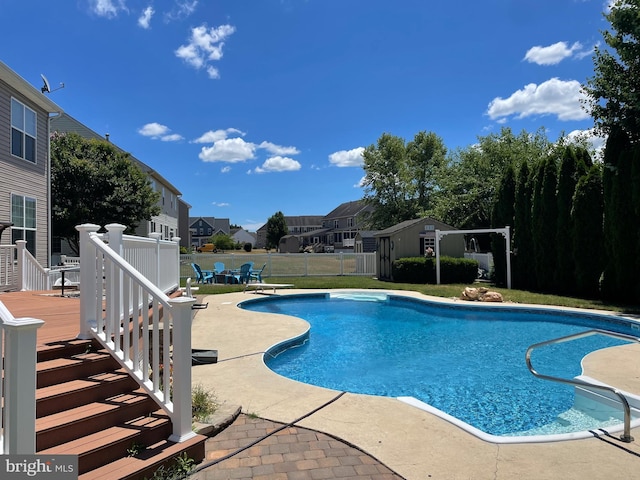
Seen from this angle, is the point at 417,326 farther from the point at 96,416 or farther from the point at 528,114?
the point at 528,114

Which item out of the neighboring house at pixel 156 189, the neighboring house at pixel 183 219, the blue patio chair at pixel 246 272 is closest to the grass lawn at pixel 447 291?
the blue patio chair at pixel 246 272

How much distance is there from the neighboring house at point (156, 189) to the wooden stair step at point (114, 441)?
1692cm

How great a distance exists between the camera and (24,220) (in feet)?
38.8

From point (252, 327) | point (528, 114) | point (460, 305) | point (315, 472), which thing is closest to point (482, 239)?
point (528, 114)

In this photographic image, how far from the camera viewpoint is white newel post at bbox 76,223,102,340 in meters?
3.75

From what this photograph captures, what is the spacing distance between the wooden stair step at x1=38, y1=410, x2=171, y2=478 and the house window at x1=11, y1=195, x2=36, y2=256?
35.5 feet

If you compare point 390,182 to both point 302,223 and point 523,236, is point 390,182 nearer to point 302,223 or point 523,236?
point 523,236

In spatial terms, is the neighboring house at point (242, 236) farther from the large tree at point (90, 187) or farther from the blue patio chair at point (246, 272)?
the blue patio chair at point (246, 272)

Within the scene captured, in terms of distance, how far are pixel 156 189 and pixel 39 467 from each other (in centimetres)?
2773

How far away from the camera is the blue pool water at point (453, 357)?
5.33m

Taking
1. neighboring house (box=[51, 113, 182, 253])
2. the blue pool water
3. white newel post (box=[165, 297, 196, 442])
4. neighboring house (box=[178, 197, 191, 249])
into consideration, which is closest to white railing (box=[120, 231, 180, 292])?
white newel post (box=[165, 297, 196, 442])

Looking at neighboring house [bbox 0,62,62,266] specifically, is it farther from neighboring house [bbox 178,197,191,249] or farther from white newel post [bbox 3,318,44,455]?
neighboring house [bbox 178,197,191,249]

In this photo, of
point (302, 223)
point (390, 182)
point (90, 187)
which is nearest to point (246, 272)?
point (90, 187)

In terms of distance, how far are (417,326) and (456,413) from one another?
5.67 metres
